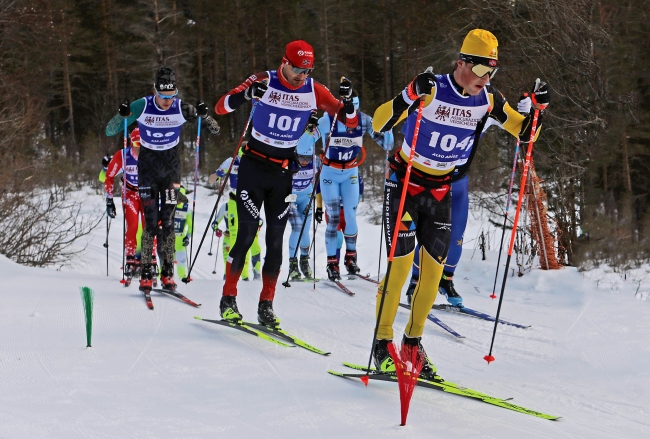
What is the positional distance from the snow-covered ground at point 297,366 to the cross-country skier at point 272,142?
2.08 ft

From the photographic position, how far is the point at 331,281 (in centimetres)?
870

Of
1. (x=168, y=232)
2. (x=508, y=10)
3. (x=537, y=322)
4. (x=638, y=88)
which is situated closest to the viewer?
(x=537, y=322)

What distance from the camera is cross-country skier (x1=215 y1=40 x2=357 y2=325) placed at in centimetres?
545

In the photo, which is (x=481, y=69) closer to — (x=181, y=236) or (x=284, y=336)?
(x=284, y=336)

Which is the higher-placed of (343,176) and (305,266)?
(343,176)

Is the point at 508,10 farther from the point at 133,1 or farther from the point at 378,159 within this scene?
the point at 133,1

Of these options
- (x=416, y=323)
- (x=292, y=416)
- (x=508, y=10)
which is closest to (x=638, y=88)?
(x=508, y=10)

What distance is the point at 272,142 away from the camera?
5.56m

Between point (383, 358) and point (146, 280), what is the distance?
362 centimetres

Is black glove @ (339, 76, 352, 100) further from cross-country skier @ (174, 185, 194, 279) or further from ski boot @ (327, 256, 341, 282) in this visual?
cross-country skier @ (174, 185, 194, 279)

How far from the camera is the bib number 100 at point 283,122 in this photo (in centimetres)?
550

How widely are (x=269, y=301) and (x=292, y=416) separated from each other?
2.13 metres

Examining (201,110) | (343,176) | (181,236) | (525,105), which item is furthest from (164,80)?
(181,236)

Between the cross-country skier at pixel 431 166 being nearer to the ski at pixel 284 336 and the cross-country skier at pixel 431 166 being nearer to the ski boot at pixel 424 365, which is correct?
the ski boot at pixel 424 365
